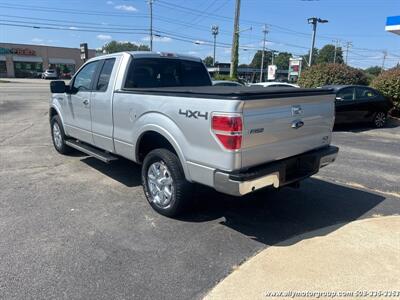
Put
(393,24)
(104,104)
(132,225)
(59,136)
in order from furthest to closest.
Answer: (393,24), (59,136), (104,104), (132,225)

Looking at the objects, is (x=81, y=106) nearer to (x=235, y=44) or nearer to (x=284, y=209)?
(x=284, y=209)

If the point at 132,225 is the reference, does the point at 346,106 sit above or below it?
above

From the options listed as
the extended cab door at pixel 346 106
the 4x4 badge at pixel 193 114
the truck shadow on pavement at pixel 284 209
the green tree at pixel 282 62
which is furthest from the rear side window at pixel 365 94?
the green tree at pixel 282 62

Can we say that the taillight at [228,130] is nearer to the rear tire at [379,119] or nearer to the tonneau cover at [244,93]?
the tonneau cover at [244,93]

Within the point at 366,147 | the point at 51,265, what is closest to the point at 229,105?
the point at 51,265

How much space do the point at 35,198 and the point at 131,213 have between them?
1.52 meters

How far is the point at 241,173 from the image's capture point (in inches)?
127

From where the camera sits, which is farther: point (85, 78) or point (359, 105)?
point (359, 105)

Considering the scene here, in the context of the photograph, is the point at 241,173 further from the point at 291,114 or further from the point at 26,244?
the point at 26,244

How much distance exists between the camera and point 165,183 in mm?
4117

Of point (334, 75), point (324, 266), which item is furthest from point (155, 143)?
point (334, 75)

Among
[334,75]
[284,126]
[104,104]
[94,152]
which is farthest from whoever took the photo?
[334,75]

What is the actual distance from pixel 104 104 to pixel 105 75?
50cm

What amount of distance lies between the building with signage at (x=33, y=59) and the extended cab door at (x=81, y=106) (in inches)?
2465
